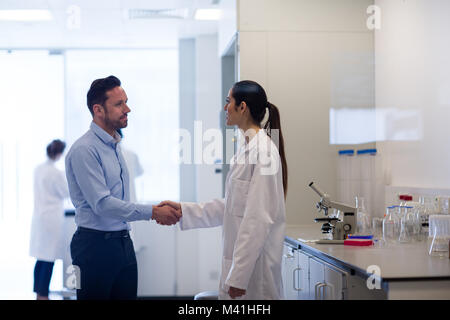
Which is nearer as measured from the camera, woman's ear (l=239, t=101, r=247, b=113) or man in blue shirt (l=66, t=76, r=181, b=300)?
woman's ear (l=239, t=101, r=247, b=113)

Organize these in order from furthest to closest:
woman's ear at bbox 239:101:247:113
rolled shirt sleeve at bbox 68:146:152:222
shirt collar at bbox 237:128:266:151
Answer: rolled shirt sleeve at bbox 68:146:152:222
woman's ear at bbox 239:101:247:113
shirt collar at bbox 237:128:266:151

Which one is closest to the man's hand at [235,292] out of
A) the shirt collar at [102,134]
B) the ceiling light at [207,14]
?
the shirt collar at [102,134]

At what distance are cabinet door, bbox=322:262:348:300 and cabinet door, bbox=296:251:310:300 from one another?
285 mm

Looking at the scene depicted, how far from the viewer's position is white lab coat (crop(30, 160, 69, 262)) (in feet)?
14.4

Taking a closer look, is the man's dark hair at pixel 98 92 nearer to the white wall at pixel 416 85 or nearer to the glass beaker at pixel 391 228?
the glass beaker at pixel 391 228

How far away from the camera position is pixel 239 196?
195 centimetres

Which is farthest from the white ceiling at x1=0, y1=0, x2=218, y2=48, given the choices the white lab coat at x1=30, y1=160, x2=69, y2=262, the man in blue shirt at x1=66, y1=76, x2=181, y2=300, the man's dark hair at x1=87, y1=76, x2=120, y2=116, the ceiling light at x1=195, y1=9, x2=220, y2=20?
the man in blue shirt at x1=66, y1=76, x2=181, y2=300

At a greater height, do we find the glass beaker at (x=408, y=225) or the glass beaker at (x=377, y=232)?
the glass beaker at (x=408, y=225)

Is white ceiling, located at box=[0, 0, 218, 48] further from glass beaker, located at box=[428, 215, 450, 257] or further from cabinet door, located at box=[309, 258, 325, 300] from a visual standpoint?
glass beaker, located at box=[428, 215, 450, 257]

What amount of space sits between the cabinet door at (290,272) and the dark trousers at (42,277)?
7.69 ft

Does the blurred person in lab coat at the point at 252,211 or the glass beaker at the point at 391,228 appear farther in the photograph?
the glass beaker at the point at 391,228

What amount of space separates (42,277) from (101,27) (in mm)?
2047

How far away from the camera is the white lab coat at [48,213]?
14.4 ft
